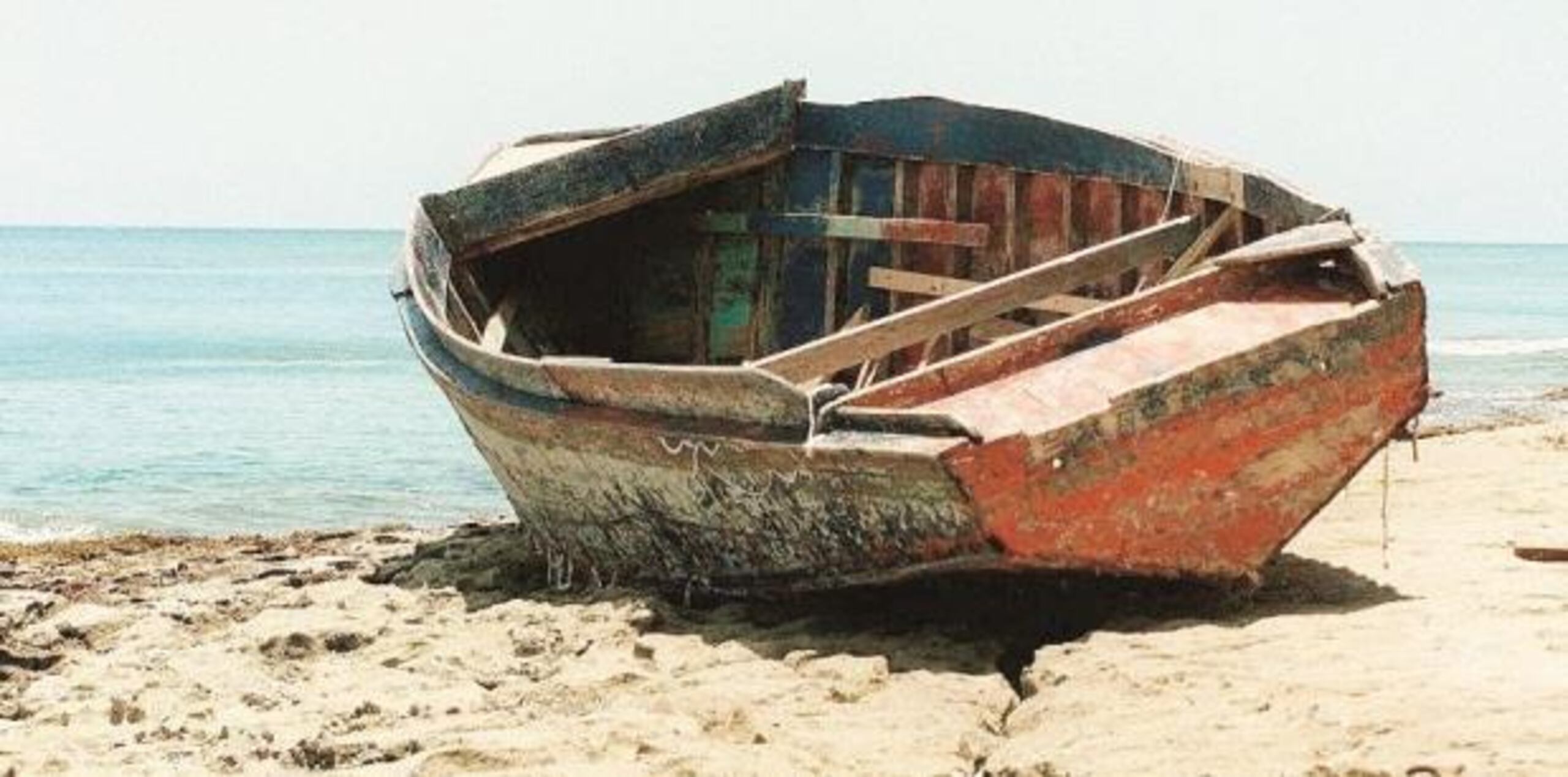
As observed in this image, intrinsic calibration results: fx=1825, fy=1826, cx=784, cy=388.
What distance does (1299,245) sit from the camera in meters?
5.97

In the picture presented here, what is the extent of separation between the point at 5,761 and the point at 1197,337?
3725mm

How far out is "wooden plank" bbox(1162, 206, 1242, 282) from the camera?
7.04m

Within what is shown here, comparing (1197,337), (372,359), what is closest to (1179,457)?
Result: (1197,337)

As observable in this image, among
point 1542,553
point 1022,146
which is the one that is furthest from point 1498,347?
point 1542,553

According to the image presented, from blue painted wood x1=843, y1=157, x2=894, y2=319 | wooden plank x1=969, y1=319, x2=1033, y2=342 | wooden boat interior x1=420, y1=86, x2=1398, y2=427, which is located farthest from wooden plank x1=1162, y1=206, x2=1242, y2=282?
blue painted wood x1=843, y1=157, x2=894, y2=319

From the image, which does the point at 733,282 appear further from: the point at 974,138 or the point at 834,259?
the point at 974,138

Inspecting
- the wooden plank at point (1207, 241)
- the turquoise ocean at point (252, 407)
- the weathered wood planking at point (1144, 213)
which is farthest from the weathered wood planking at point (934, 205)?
the turquoise ocean at point (252, 407)

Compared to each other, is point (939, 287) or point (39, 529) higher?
point (939, 287)

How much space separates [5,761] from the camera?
515 cm

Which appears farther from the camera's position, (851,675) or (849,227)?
(849,227)

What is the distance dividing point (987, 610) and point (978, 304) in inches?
61.8

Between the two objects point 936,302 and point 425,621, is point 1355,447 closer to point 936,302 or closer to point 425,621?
point 936,302

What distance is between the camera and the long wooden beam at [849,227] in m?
8.41


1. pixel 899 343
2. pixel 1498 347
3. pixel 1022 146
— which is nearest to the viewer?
pixel 899 343
